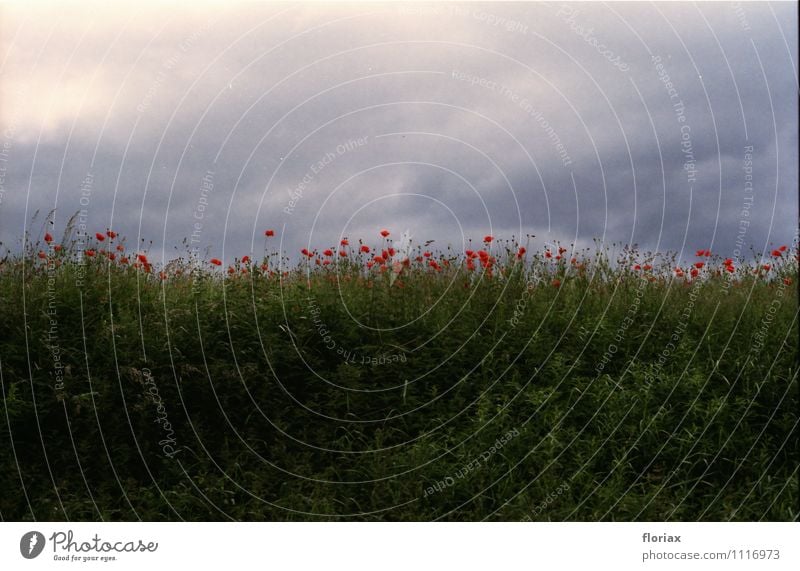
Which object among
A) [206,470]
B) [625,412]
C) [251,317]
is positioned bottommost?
[206,470]

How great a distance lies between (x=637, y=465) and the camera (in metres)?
6.38

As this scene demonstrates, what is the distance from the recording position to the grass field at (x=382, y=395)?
20.1 feet

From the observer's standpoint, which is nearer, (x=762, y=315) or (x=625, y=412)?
(x=625, y=412)

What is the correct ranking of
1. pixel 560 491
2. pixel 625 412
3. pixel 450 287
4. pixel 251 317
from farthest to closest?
1. pixel 450 287
2. pixel 251 317
3. pixel 625 412
4. pixel 560 491

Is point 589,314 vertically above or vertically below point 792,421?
above

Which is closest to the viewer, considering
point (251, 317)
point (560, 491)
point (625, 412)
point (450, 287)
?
point (560, 491)

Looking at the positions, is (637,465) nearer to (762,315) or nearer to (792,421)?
(792,421)

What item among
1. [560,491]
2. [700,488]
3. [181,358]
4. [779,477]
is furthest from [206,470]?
[779,477]

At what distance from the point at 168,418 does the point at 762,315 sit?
567 centimetres

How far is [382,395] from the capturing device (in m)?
6.91

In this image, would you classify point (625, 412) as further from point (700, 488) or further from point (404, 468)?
point (404, 468)

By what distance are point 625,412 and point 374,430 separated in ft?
7.04

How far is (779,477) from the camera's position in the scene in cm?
627

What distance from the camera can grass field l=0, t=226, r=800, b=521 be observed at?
6.12 m
